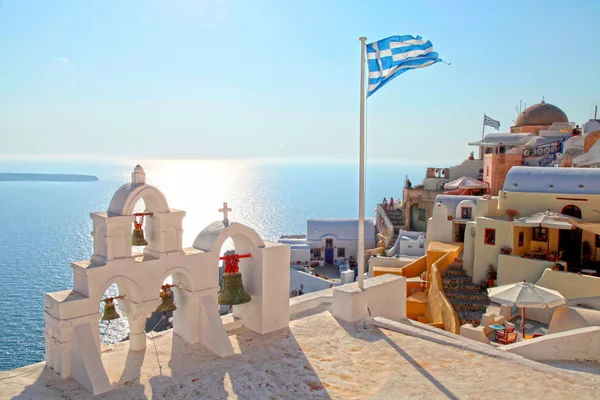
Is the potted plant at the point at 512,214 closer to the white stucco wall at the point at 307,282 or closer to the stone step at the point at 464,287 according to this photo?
the stone step at the point at 464,287

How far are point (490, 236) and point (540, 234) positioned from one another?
220 centimetres

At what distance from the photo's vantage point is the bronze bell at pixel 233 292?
960cm

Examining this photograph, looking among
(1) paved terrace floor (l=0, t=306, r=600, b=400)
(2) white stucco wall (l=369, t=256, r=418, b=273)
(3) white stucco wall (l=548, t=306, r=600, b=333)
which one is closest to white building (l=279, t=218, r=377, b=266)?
(2) white stucco wall (l=369, t=256, r=418, b=273)

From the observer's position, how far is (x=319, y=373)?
8.29 m

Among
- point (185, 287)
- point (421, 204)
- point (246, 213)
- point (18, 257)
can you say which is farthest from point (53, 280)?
point (246, 213)

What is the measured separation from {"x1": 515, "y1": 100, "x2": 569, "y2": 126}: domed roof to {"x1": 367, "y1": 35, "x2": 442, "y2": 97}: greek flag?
115 feet

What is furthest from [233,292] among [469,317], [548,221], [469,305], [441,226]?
[441,226]

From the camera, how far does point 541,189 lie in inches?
816

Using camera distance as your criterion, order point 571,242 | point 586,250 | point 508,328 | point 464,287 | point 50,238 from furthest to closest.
Answer: point 50,238, point 571,242, point 464,287, point 586,250, point 508,328

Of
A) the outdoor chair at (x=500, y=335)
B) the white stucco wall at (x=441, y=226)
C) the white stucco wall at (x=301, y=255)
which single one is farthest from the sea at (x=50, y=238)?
the outdoor chair at (x=500, y=335)

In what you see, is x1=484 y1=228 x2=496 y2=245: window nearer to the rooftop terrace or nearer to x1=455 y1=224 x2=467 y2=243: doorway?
x1=455 y1=224 x2=467 y2=243: doorway

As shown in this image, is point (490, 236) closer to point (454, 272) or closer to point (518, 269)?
point (518, 269)

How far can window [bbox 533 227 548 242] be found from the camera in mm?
20562

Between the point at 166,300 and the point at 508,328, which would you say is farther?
the point at 508,328
